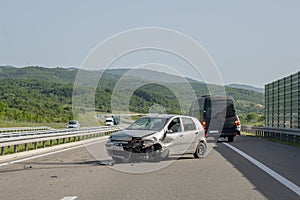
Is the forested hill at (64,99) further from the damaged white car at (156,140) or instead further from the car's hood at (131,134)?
the car's hood at (131,134)

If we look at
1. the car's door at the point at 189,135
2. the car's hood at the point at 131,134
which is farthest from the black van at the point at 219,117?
the car's hood at the point at 131,134

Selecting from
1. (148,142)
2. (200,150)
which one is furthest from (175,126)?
(148,142)

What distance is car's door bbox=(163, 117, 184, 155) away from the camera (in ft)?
51.6

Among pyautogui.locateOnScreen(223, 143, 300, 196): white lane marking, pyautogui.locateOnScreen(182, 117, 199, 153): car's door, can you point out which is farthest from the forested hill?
pyautogui.locateOnScreen(223, 143, 300, 196): white lane marking

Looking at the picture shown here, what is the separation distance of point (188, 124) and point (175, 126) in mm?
991

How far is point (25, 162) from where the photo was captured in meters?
16.4

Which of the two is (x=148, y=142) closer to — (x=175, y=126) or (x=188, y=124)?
(x=175, y=126)

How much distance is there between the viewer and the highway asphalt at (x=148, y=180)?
9.52m

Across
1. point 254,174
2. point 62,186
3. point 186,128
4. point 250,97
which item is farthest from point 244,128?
point 250,97

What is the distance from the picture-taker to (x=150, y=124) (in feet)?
53.9

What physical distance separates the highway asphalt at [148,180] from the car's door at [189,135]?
48cm

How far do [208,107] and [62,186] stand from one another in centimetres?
1871

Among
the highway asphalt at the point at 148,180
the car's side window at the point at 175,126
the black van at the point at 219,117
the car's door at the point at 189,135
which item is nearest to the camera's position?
the highway asphalt at the point at 148,180

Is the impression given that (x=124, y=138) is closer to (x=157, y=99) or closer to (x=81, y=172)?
(x=81, y=172)
